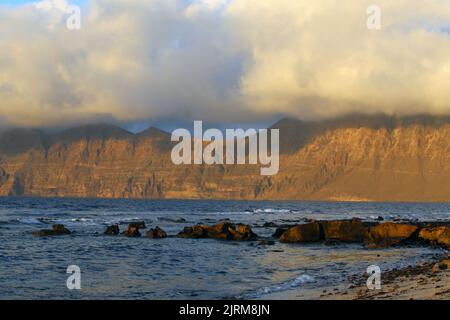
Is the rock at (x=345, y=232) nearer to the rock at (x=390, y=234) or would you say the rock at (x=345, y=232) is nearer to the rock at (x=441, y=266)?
the rock at (x=390, y=234)

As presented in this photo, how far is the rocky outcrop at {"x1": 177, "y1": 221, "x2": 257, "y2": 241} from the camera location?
53719mm

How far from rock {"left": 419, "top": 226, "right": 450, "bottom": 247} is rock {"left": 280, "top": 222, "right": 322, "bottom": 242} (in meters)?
9.10

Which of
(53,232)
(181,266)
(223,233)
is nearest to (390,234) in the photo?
(223,233)

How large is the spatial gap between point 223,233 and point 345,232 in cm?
1182

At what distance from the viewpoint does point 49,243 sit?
46.2 meters

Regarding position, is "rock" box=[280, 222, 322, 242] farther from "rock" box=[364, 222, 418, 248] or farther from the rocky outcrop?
"rock" box=[364, 222, 418, 248]

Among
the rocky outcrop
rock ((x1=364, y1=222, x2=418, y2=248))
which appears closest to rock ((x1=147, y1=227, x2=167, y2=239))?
the rocky outcrop

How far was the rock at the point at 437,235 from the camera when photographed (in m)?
46.7

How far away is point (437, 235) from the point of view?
47656 millimetres

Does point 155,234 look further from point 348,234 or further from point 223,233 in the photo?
point 348,234

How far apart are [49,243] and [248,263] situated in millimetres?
19661
